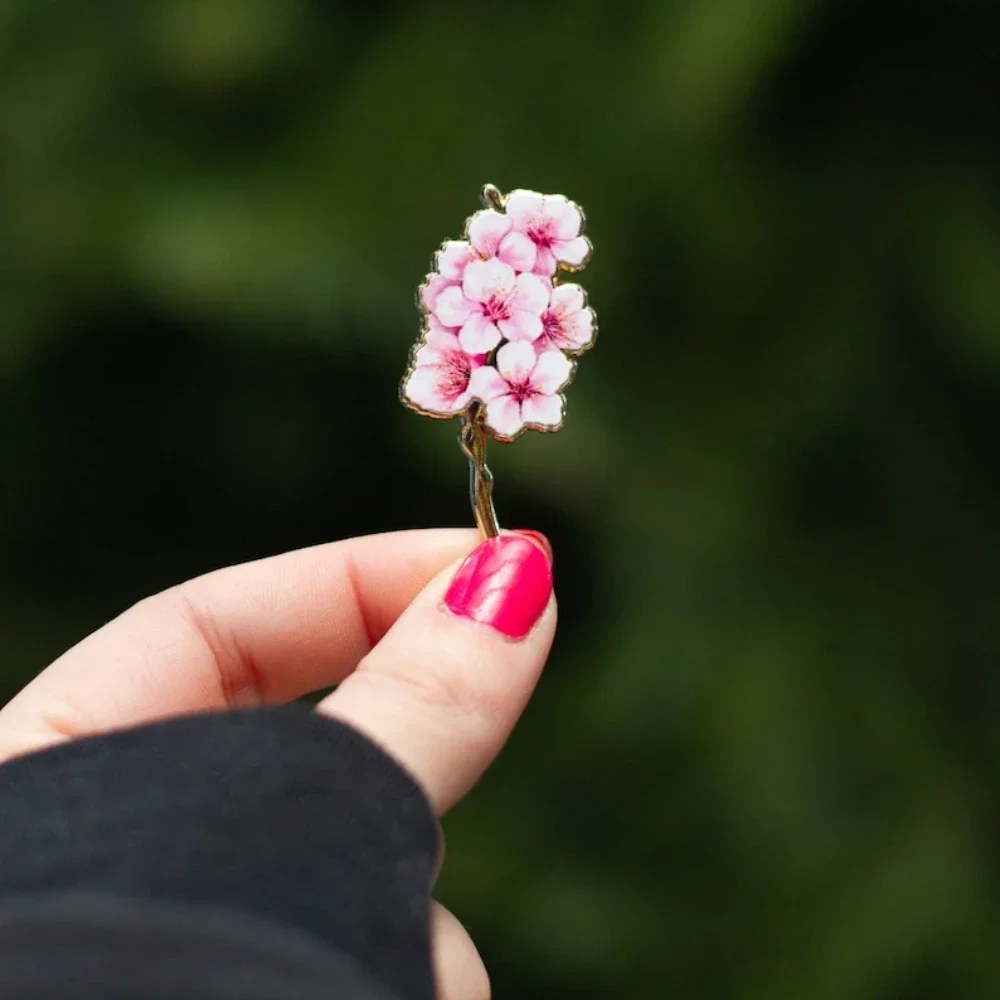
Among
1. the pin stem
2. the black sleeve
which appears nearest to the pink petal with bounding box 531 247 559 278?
the pin stem

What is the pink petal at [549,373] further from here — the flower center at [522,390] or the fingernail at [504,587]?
the fingernail at [504,587]

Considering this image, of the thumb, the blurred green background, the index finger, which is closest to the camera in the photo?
the thumb

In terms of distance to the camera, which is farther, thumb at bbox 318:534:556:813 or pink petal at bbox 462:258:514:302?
pink petal at bbox 462:258:514:302

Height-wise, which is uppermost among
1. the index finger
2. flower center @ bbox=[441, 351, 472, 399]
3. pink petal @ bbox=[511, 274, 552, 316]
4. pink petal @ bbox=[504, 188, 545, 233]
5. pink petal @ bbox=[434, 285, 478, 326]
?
pink petal @ bbox=[504, 188, 545, 233]

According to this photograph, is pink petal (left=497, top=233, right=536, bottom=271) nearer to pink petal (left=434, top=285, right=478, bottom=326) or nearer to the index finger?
pink petal (left=434, top=285, right=478, bottom=326)

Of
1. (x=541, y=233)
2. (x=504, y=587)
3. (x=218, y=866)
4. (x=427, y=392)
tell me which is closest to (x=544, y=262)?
(x=541, y=233)

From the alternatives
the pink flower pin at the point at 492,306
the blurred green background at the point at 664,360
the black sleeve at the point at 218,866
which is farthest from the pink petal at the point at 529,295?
the black sleeve at the point at 218,866

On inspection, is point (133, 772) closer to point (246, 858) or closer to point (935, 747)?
point (246, 858)
